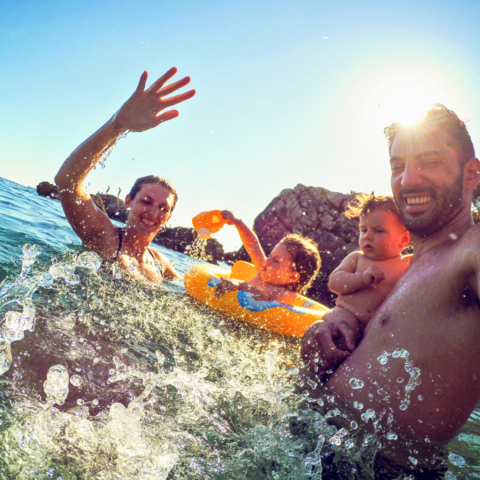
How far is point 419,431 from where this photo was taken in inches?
69.0

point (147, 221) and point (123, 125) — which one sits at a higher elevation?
point (123, 125)

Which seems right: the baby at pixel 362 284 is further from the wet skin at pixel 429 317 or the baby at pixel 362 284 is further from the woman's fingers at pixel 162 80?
the woman's fingers at pixel 162 80

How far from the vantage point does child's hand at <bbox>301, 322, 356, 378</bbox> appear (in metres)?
2.23

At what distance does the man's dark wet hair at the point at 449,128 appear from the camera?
2.09 meters

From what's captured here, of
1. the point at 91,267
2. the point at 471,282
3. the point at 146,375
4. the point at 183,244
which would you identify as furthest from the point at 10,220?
Result: the point at 183,244

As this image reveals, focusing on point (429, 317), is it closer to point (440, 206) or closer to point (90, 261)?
point (440, 206)

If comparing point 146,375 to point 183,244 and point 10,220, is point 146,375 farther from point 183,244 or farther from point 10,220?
point 183,244

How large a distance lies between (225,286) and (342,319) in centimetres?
238

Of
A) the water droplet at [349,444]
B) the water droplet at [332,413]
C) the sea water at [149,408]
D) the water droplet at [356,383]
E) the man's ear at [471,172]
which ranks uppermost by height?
the man's ear at [471,172]

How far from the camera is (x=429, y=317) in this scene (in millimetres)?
1791

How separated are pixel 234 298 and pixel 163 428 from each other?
122 inches

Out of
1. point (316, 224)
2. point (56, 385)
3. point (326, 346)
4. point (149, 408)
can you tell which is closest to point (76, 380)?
point (56, 385)

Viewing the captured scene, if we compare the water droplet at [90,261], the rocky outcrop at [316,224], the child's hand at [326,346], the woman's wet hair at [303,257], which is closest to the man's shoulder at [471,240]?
the child's hand at [326,346]

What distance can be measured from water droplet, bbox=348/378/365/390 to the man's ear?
1283mm
